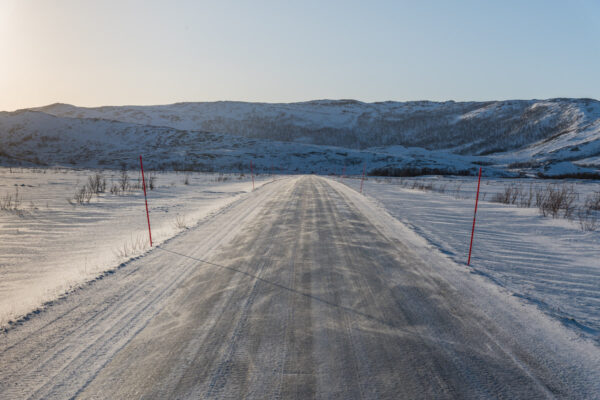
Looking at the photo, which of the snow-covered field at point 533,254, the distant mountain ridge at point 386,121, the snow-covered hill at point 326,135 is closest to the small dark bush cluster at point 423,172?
the snow-covered hill at point 326,135

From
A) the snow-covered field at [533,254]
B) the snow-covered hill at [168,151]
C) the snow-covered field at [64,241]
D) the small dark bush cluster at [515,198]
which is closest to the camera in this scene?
the snow-covered field at [533,254]

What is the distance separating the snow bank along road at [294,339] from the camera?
8.27 ft

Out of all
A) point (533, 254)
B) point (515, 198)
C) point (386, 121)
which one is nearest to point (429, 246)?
point (533, 254)

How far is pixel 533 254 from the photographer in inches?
245

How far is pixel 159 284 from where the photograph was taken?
4.69 metres

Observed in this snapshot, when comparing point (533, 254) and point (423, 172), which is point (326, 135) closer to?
point (423, 172)

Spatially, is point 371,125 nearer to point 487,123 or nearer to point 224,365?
point 487,123

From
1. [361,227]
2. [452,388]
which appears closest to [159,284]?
[452,388]

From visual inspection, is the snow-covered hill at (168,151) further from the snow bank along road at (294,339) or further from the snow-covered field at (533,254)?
the snow bank along road at (294,339)

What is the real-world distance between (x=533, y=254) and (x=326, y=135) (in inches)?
6335

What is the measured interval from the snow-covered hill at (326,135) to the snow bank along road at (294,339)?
56727 millimetres

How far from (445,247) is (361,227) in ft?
7.29

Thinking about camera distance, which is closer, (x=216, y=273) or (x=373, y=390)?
(x=373, y=390)

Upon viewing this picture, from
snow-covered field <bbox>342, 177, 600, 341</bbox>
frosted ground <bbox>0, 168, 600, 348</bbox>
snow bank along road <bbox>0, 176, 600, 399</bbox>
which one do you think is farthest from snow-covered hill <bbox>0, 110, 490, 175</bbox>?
snow bank along road <bbox>0, 176, 600, 399</bbox>
